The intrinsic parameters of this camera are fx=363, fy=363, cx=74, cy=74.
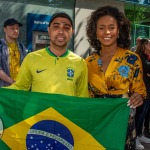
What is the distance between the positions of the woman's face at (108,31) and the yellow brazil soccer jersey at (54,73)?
0.29 meters

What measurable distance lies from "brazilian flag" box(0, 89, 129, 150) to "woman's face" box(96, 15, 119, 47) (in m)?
0.55

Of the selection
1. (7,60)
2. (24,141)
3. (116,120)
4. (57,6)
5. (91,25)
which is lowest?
(24,141)

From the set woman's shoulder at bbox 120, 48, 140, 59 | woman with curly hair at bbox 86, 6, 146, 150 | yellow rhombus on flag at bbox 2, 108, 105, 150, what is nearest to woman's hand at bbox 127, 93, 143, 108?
woman with curly hair at bbox 86, 6, 146, 150

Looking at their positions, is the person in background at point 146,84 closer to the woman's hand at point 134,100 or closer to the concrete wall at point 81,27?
the woman's hand at point 134,100

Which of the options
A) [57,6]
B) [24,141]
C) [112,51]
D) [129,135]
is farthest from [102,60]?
[57,6]

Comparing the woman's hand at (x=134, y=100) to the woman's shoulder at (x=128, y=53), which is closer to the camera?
the woman's hand at (x=134, y=100)

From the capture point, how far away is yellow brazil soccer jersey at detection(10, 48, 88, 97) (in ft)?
10.6

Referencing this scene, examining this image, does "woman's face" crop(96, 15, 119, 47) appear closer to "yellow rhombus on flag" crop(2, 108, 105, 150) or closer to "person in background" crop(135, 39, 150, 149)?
"yellow rhombus on flag" crop(2, 108, 105, 150)

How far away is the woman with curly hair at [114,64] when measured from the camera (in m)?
3.24

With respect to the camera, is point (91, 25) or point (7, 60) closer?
point (91, 25)

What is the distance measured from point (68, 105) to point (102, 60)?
545 millimetres

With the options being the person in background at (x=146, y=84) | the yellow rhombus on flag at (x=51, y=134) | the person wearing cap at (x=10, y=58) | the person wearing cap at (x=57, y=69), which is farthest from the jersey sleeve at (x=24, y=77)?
the person in background at (x=146, y=84)

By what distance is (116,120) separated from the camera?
129 inches

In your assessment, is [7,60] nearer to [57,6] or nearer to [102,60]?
[102,60]
